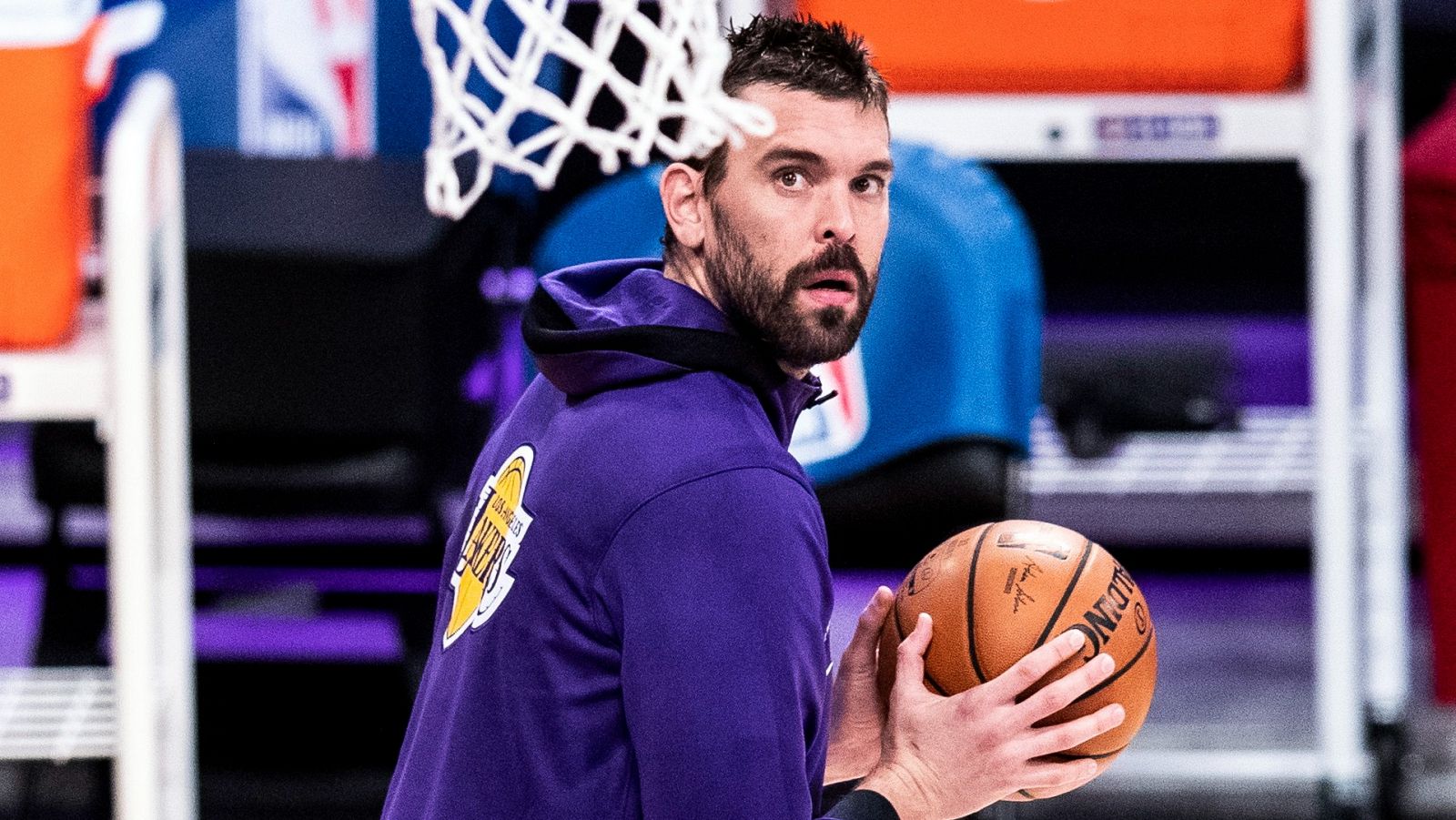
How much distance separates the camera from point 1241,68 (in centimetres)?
379

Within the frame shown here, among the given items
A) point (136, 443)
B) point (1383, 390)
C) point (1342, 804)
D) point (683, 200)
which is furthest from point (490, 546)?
point (1383, 390)

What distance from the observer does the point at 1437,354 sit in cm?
415

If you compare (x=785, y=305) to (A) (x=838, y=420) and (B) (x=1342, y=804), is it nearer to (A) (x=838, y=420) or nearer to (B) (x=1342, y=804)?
(A) (x=838, y=420)

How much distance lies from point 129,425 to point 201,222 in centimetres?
87

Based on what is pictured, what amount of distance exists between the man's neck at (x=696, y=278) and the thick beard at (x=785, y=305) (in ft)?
0.04

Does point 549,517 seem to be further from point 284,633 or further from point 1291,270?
point 1291,270

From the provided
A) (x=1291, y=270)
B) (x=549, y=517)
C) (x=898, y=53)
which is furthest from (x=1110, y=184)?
(x=549, y=517)

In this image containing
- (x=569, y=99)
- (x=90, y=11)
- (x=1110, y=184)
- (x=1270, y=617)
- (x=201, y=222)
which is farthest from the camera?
(x=1270, y=617)

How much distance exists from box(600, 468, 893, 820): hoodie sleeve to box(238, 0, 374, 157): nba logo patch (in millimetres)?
2943

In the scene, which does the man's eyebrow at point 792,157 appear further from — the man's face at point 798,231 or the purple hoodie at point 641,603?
the purple hoodie at point 641,603

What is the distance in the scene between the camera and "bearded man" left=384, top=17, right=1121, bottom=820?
156 centimetres

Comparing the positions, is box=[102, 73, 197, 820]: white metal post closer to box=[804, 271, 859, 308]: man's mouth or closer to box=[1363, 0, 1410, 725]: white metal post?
box=[804, 271, 859, 308]: man's mouth

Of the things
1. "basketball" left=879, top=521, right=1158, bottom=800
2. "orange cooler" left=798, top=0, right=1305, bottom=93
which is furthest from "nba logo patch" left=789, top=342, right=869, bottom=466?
"basketball" left=879, top=521, right=1158, bottom=800
